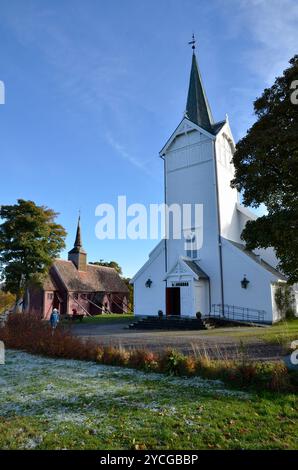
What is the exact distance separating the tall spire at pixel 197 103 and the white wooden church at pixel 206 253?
86 mm

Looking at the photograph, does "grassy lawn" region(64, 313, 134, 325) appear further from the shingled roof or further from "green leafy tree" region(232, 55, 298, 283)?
"green leafy tree" region(232, 55, 298, 283)

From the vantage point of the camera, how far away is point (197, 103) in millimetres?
32312

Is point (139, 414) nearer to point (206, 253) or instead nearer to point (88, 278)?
point (206, 253)

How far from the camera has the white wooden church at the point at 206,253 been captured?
25.0 metres

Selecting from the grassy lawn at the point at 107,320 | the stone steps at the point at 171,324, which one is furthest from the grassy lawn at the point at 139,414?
the grassy lawn at the point at 107,320

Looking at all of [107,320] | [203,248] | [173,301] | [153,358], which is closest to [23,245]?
[107,320]

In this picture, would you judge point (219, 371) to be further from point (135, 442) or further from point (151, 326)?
point (151, 326)

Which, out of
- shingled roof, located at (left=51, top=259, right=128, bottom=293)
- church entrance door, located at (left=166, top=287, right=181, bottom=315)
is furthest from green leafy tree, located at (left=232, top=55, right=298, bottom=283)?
shingled roof, located at (left=51, top=259, right=128, bottom=293)

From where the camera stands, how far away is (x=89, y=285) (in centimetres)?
4569

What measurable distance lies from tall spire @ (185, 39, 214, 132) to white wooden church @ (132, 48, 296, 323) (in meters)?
0.09

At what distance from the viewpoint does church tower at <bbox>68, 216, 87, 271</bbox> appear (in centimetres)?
4700

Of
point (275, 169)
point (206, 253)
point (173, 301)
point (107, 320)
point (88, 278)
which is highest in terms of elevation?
point (275, 169)

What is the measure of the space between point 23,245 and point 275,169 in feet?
70.0

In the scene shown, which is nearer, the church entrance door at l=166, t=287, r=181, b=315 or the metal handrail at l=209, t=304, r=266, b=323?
the metal handrail at l=209, t=304, r=266, b=323
